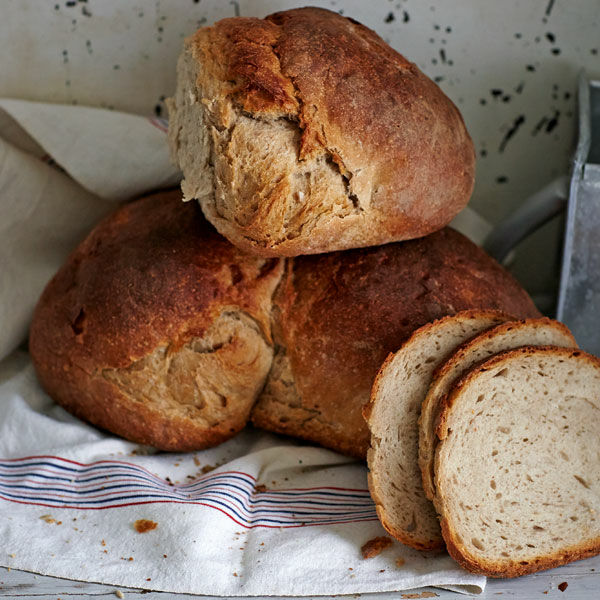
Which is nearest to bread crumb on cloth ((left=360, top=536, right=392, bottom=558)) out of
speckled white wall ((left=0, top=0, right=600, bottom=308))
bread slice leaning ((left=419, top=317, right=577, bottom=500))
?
bread slice leaning ((left=419, top=317, right=577, bottom=500))

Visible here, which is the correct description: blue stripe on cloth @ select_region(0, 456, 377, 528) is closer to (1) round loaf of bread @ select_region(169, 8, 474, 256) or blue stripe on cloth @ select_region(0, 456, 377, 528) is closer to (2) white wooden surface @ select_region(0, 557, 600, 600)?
(2) white wooden surface @ select_region(0, 557, 600, 600)

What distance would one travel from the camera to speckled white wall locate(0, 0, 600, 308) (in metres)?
2.06

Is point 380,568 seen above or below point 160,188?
below

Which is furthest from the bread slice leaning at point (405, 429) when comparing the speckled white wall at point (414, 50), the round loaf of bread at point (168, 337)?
the speckled white wall at point (414, 50)

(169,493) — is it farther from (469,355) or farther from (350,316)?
(469,355)

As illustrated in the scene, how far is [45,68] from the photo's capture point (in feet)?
6.97

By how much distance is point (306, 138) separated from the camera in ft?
4.55

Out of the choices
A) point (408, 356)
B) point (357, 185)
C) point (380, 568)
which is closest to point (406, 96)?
point (357, 185)

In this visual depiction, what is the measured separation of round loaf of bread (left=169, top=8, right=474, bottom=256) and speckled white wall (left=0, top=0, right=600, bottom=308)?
553 mm

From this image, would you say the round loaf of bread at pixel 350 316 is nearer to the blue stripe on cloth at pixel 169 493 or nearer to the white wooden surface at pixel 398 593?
the blue stripe on cloth at pixel 169 493

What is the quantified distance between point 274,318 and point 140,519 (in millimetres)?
522

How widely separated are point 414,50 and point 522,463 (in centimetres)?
124

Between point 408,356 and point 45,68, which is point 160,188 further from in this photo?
point 408,356

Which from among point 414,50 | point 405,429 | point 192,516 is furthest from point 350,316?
point 414,50
